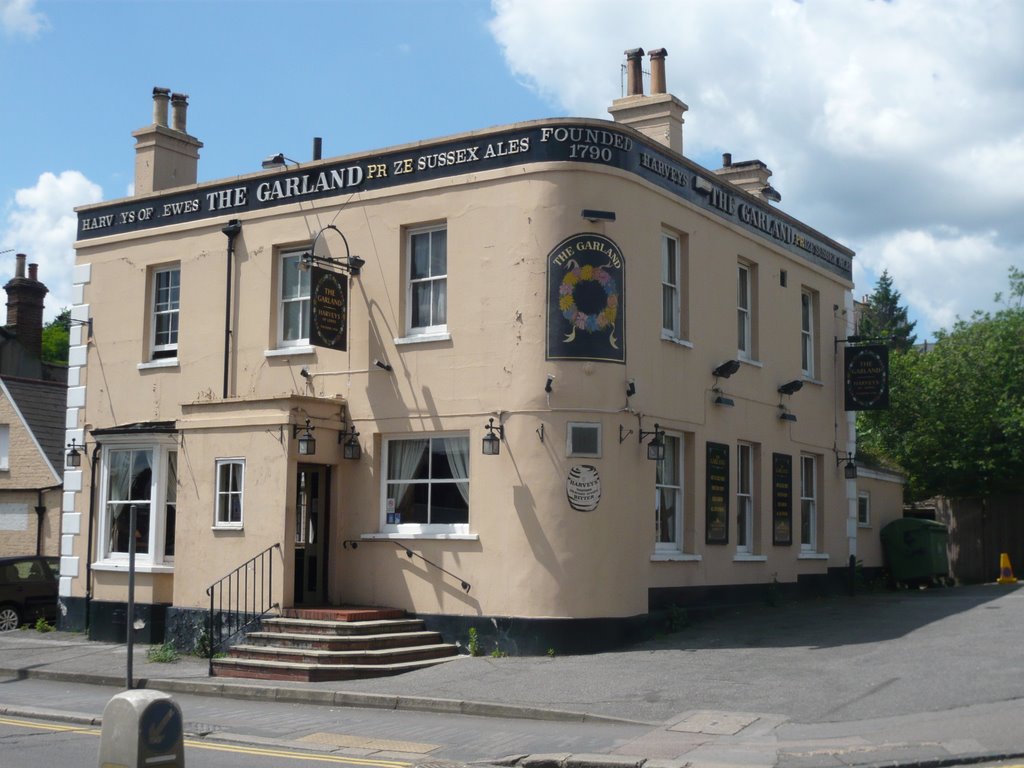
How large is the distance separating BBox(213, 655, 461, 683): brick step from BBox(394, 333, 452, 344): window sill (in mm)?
4671

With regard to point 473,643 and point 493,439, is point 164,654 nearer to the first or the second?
point 473,643

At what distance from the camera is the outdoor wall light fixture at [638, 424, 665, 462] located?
1736 centimetres

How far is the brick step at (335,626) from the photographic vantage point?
16.5 meters

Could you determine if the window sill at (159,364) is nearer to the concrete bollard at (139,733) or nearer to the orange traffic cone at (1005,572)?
the concrete bollard at (139,733)

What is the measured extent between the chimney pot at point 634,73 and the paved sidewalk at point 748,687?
29.7 ft

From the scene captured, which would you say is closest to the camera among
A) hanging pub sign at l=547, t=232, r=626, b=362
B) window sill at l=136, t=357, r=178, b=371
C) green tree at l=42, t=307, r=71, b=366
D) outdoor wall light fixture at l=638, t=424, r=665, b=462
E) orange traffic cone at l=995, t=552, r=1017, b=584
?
hanging pub sign at l=547, t=232, r=626, b=362

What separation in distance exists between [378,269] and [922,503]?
1970cm

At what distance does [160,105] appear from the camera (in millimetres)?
22734

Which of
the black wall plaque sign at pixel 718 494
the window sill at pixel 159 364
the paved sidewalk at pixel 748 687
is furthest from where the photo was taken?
the window sill at pixel 159 364

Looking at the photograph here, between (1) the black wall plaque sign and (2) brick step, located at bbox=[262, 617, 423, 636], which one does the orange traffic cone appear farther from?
(2) brick step, located at bbox=[262, 617, 423, 636]

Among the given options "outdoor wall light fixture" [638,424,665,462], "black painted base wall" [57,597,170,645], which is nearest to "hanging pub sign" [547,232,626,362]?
"outdoor wall light fixture" [638,424,665,462]

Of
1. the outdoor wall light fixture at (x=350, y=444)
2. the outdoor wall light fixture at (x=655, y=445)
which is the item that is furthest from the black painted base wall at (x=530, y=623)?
the outdoor wall light fixture at (x=350, y=444)

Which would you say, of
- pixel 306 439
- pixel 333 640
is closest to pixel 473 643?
pixel 333 640

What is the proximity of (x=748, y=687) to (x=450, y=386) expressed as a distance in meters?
6.32
